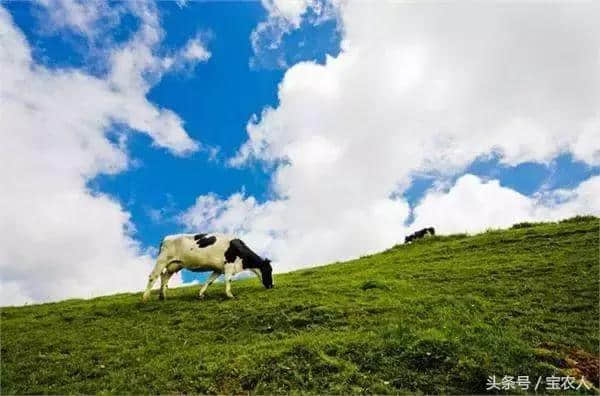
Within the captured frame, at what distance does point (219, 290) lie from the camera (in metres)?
24.0

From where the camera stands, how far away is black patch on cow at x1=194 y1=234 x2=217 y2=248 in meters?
22.0

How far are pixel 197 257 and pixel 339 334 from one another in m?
9.47

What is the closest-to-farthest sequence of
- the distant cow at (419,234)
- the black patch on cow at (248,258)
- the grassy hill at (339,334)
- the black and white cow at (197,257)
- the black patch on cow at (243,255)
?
the grassy hill at (339,334) < the black and white cow at (197,257) < the black patch on cow at (243,255) < the black patch on cow at (248,258) < the distant cow at (419,234)

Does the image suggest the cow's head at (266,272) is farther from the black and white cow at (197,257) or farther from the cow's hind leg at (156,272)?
the cow's hind leg at (156,272)

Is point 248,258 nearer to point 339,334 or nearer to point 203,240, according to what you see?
point 203,240

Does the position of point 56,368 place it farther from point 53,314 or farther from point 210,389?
point 53,314

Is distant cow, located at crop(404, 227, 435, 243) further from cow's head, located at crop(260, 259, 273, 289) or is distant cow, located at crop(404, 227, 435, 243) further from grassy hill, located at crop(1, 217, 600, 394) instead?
cow's head, located at crop(260, 259, 273, 289)

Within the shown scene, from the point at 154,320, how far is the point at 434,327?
9.75 meters

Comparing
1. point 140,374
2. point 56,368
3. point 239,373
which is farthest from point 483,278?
point 56,368

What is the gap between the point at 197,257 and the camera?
21.8 metres

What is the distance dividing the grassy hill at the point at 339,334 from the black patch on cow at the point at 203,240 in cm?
234

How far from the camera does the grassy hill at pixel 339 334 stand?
11664mm

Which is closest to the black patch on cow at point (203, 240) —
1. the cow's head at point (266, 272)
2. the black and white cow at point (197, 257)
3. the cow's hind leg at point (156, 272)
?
the black and white cow at point (197, 257)

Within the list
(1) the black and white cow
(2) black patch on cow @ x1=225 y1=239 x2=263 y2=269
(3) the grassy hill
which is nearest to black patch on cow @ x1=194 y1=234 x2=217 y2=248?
(1) the black and white cow
